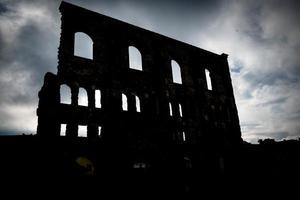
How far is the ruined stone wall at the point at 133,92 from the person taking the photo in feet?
33.9

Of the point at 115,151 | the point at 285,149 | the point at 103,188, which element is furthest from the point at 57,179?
the point at 285,149

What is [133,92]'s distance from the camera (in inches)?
483

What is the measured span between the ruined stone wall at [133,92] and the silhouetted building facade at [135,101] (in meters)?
0.04

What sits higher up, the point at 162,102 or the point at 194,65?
the point at 194,65

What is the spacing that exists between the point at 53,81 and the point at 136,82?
4325 mm

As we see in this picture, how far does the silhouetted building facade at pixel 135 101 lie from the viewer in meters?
10.3

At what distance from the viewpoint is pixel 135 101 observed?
12211 millimetres

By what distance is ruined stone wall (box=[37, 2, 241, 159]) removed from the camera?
10.3 meters

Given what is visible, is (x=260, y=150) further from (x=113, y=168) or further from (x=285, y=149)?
(x=113, y=168)

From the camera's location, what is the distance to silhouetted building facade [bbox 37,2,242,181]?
10.3 meters

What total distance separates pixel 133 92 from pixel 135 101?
0.51 m

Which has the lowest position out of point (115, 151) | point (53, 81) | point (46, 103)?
point (115, 151)

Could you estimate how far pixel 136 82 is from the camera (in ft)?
40.9

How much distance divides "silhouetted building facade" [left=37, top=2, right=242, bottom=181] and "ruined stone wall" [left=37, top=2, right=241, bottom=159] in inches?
1.6
